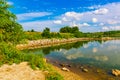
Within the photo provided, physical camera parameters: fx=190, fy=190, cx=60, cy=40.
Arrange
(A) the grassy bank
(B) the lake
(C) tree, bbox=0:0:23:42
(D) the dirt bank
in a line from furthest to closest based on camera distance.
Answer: (B) the lake → (C) tree, bbox=0:0:23:42 → (A) the grassy bank → (D) the dirt bank

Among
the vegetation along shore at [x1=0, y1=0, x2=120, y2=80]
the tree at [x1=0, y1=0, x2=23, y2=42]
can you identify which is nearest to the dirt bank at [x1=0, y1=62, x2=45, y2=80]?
the vegetation along shore at [x1=0, y1=0, x2=120, y2=80]

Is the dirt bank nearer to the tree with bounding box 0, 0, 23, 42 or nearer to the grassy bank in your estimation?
the grassy bank

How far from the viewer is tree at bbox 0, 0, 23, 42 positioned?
31.6m

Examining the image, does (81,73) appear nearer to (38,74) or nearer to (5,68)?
(38,74)

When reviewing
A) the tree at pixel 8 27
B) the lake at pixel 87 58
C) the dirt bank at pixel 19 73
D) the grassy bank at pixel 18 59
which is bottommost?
the lake at pixel 87 58

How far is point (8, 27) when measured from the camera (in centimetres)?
3278

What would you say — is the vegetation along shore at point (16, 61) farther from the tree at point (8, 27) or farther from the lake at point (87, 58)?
the lake at point (87, 58)

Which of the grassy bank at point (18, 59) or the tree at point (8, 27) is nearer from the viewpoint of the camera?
the grassy bank at point (18, 59)

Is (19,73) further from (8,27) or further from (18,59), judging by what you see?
(8,27)

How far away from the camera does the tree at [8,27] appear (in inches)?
1245

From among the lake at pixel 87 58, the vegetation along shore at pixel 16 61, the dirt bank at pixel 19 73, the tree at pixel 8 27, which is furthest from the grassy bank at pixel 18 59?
the lake at pixel 87 58

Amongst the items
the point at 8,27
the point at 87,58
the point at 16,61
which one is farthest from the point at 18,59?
the point at 87,58

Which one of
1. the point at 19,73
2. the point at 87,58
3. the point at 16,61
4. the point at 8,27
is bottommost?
the point at 87,58

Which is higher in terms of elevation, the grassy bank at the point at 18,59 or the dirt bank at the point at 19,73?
the grassy bank at the point at 18,59
